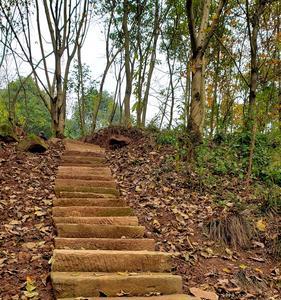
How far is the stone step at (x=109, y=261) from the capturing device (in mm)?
3961

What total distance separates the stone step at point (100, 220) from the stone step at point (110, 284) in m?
1.28

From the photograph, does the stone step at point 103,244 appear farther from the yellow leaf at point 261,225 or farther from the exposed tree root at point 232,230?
the yellow leaf at point 261,225

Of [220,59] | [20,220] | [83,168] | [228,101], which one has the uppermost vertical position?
[220,59]

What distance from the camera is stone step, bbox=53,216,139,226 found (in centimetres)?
509

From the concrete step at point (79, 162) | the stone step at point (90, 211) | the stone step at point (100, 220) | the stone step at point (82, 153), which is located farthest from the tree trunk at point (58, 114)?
the stone step at point (100, 220)

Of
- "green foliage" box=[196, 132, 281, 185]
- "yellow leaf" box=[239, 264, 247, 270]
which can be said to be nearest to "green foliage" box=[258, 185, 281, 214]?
"green foliage" box=[196, 132, 281, 185]

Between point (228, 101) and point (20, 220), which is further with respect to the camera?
point (228, 101)

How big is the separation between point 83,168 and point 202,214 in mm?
2932

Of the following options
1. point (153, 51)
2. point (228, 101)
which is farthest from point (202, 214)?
point (228, 101)

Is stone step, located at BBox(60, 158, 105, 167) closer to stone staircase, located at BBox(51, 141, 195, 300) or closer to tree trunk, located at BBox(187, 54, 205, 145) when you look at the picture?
stone staircase, located at BBox(51, 141, 195, 300)

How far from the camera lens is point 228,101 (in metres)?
19.3

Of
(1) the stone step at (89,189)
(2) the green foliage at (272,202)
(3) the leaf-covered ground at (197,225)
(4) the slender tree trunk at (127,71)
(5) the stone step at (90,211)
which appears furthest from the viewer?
(4) the slender tree trunk at (127,71)

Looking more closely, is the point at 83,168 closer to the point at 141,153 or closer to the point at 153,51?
the point at 141,153

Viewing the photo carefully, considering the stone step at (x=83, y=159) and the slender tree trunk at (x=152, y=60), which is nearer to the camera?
the stone step at (x=83, y=159)
